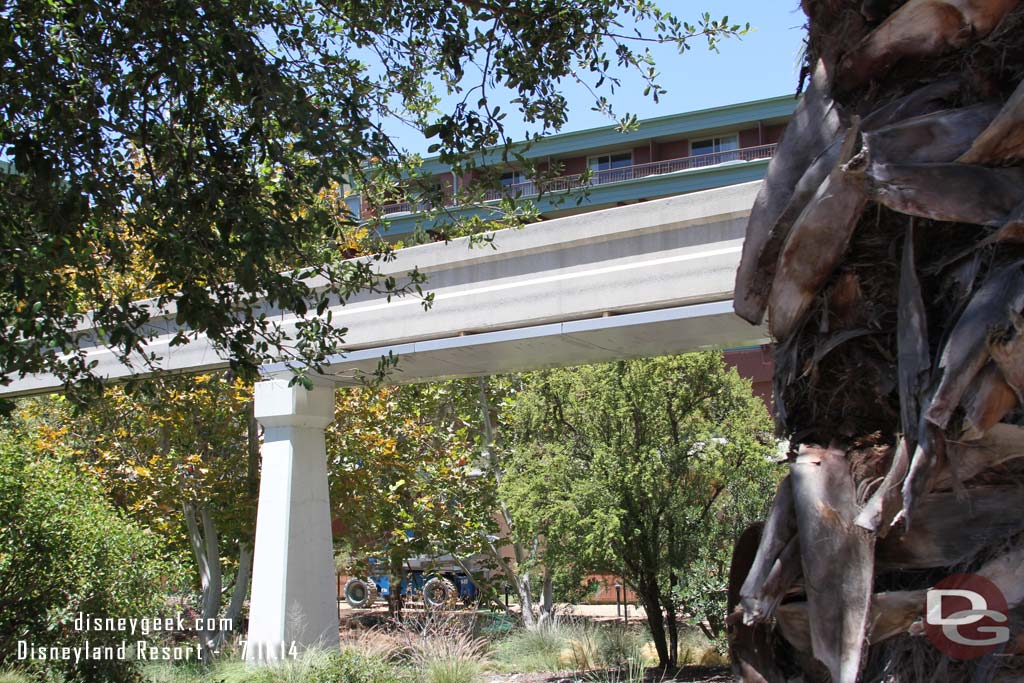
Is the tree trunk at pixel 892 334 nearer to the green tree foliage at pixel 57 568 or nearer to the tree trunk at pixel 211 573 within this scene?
the green tree foliage at pixel 57 568

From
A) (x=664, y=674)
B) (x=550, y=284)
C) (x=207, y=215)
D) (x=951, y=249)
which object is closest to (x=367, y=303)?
(x=550, y=284)

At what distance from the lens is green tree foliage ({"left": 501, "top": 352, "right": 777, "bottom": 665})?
13461mm

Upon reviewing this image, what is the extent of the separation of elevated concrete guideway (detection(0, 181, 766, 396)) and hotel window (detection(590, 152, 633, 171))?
2828 cm

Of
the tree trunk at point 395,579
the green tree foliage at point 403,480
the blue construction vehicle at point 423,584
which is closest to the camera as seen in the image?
the green tree foliage at point 403,480

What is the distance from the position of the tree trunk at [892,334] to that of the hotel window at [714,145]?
33313mm

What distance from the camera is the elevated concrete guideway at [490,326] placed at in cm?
904

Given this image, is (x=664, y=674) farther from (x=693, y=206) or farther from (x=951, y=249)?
(x=951, y=249)

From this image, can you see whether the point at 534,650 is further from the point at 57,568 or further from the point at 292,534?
the point at 57,568

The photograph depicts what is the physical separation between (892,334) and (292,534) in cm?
920

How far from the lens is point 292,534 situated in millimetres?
11344

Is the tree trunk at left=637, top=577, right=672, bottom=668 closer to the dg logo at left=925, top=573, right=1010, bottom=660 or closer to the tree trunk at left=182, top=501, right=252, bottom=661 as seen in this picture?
the tree trunk at left=182, top=501, right=252, bottom=661

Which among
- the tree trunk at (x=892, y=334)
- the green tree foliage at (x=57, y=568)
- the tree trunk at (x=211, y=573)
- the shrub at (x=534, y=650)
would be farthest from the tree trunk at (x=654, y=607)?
the tree trunk at (x=892, y=334)

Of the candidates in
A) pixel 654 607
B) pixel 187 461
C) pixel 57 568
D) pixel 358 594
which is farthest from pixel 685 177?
pixel 57 568

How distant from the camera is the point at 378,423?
17.9 meters
